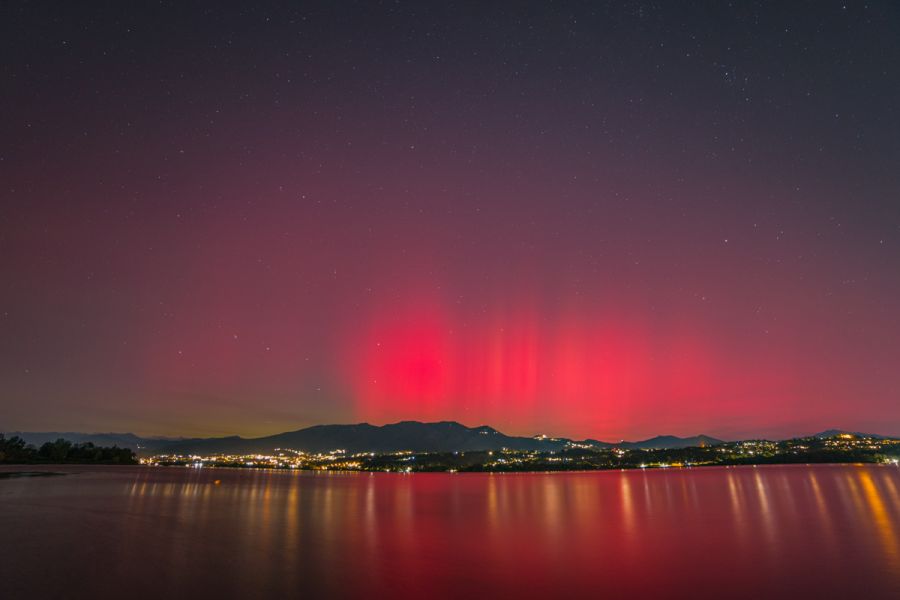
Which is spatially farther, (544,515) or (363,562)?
(544,515)

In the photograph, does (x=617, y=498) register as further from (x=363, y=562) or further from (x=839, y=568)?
(x=363, y=562)

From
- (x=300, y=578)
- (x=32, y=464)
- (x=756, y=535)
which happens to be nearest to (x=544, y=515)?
(x=756, y=535)

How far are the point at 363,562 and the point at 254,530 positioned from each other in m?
14.6

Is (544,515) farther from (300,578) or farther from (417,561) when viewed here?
(300,578)

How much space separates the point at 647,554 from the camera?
107ft

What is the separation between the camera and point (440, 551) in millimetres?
33094

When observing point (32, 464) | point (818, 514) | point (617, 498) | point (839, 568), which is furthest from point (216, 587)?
point (32, 464)

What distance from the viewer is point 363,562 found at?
29.7 m

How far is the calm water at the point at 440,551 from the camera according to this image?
23.6 meters

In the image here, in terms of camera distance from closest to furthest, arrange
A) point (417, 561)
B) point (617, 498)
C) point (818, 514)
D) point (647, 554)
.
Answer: point (417, 561) → point (647, 554) → point (818, 514) → point (617, 498)

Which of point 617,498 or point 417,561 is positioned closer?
point 417,561

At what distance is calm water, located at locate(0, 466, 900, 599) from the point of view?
77.6ft

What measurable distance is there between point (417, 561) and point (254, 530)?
53.8 feet

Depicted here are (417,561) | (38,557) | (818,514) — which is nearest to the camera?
(38,557)
